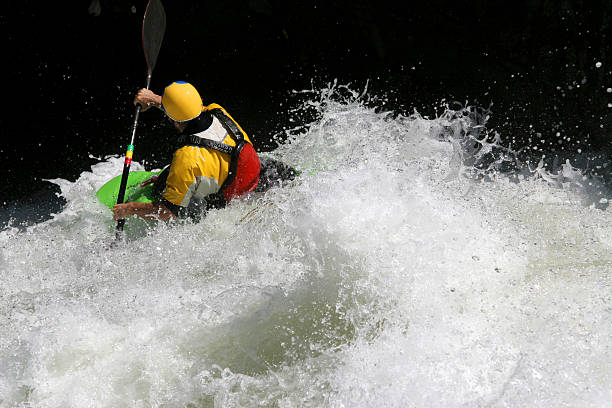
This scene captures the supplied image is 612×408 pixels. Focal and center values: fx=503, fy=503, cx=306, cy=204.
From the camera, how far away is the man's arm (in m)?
3.03

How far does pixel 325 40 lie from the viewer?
5285 mm

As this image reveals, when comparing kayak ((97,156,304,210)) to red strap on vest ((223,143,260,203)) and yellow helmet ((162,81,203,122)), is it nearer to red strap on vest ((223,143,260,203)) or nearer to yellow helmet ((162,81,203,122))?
red strap on vest ((223,143,260,203))

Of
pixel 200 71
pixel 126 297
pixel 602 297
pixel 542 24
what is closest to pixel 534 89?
pixel 542 24

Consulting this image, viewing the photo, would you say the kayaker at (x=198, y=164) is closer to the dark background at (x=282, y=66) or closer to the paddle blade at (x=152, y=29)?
the paddle blade at (x=152, y=29)

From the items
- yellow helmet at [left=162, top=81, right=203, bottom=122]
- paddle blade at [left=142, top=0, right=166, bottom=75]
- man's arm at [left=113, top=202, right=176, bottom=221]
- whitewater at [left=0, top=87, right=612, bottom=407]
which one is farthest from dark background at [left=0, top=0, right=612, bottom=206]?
yellow helmet at [left=162, top=81, right=203, bottom=122]

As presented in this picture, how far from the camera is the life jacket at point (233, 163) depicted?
9.62 ft

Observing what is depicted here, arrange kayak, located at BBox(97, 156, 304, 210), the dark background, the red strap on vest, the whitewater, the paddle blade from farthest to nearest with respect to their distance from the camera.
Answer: the dark background, the paddle blade, kayak, located at BBox(97, 156, 304, 210), the red strap on vest, the whitewater

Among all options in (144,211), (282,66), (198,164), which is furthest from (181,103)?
(282,66)

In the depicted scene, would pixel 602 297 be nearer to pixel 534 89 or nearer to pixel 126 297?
pixel 126 297

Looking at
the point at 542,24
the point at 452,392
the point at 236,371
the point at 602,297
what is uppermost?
the point at 542,24

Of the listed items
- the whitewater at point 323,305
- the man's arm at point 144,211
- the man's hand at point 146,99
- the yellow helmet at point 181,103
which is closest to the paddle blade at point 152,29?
the man's hand at point 146,99

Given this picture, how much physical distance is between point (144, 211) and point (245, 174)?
0.66 meters

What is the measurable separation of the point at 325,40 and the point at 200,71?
1.37 meters

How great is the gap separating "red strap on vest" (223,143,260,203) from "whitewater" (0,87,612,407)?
8 centimetres
